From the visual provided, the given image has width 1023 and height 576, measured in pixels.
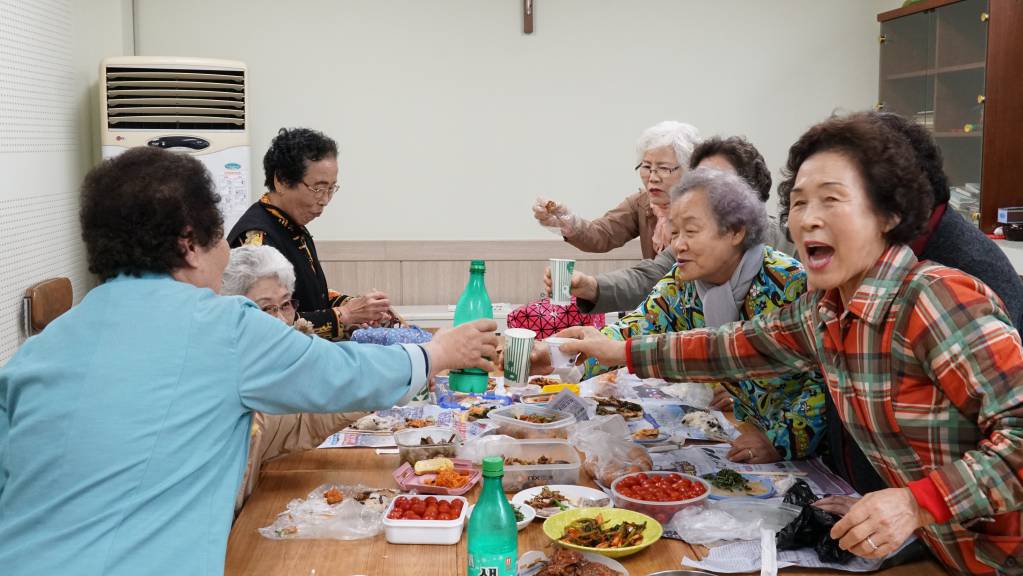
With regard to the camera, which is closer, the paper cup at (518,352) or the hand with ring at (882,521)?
the hand with ring at (882,521)

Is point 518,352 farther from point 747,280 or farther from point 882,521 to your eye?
point 882,521

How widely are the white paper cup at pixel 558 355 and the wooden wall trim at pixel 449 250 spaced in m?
2.71

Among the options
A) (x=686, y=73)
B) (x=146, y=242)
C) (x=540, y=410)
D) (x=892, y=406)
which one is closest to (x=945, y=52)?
(x=686, y=73)

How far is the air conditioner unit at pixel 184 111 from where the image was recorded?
4.64 meters

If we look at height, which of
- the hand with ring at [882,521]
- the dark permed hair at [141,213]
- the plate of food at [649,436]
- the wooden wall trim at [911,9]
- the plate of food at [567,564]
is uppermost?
the wooden wall trim at [911,9]

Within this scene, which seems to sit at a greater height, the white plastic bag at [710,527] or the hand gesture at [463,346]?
the hand gesture at [463,346]

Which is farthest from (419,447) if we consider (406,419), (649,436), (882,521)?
(882,521)

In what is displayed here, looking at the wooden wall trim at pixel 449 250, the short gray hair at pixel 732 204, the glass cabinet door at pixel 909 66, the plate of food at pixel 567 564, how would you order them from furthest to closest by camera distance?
the wooden wall trim at pixel 449 250, the glass cabinet door at pixel 909 66, the short gray hair at pixel 732 204, the plate of food at pixel 567 564

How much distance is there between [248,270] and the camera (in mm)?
2709

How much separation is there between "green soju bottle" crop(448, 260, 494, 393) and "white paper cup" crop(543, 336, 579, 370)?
216 mm

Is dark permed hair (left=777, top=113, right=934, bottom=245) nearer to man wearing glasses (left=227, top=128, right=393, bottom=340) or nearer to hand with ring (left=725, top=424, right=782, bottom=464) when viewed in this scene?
hand with ring (left=725, top=424, right=782, bottom=464)

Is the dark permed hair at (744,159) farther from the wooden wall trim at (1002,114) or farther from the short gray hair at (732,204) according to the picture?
the wooden wall trim at (1002,114)

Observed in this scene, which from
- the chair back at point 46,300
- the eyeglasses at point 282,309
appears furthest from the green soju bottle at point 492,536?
the chair back at point 46,300

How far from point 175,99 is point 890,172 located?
3978 mm
